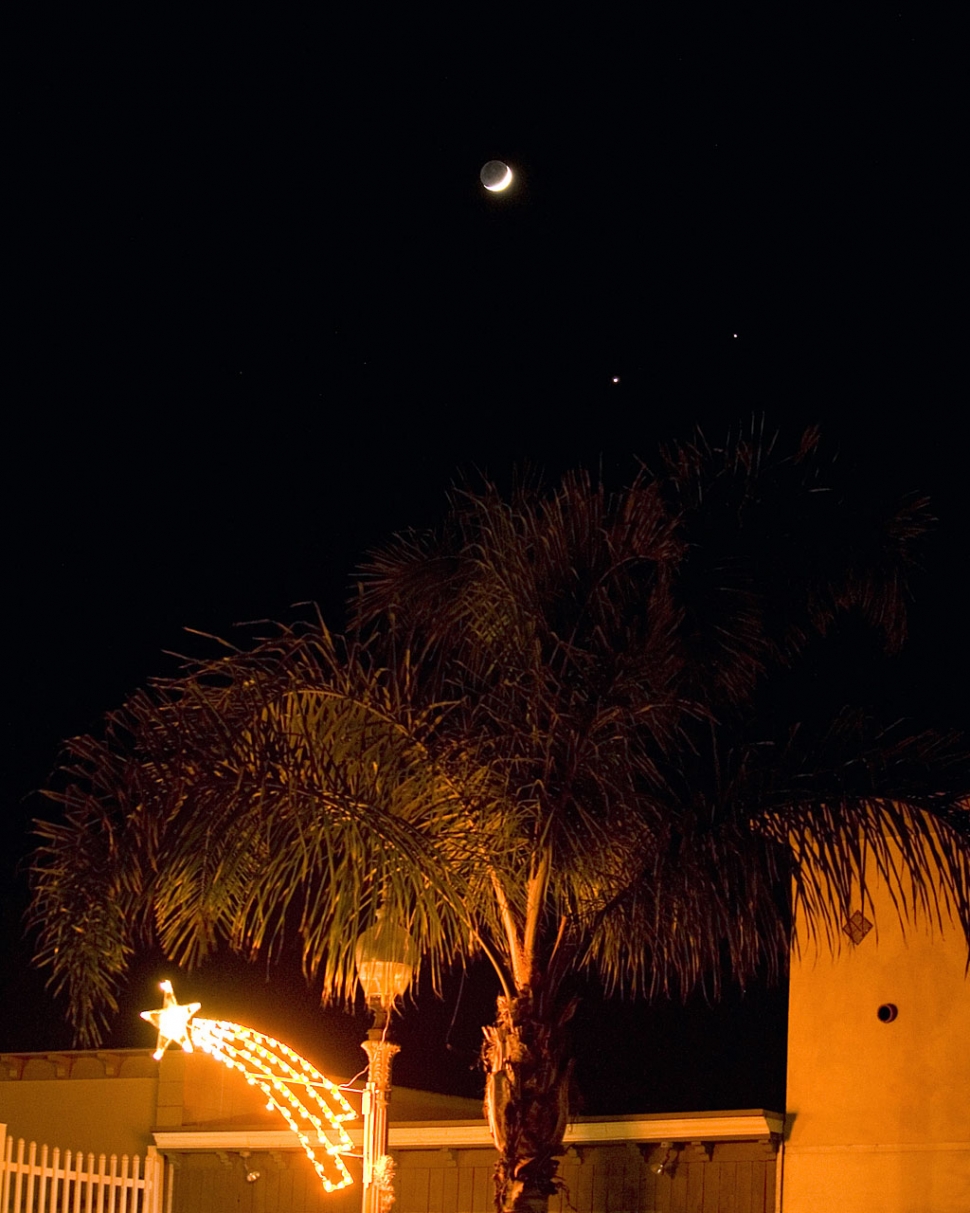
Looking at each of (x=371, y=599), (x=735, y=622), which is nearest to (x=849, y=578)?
(x=735, y=622)

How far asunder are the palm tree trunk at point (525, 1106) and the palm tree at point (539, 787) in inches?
0.7

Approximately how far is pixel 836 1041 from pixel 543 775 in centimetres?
427

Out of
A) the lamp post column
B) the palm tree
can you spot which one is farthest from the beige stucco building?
the palm tree

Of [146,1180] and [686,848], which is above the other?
[686,848]

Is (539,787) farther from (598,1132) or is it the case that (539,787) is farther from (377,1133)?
(598,1132)

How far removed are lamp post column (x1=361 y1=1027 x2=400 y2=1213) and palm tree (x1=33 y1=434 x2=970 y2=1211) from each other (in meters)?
0.51

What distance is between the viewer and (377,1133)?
11.6 metres

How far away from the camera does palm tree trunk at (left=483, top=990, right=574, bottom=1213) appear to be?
1076 centimetres

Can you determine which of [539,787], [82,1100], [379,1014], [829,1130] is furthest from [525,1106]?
[82,1100]

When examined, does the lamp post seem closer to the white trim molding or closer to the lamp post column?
the lamp post column

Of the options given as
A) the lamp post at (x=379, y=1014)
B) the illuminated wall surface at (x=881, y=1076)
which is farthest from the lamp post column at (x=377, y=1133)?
the illuminated wall surface at (x=881, y=1076)

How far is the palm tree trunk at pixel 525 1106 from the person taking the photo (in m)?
10.8

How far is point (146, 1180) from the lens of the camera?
1366 centimetres

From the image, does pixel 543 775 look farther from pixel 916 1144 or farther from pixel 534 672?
pixel 916 1144
